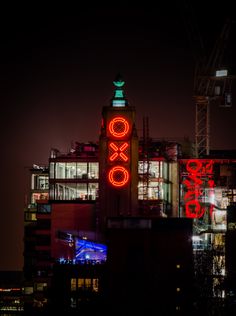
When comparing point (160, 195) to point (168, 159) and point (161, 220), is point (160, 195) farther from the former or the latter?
point (161, 220)

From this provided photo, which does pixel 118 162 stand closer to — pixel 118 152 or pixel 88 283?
pixel 118 152

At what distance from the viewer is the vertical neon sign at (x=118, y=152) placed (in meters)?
144

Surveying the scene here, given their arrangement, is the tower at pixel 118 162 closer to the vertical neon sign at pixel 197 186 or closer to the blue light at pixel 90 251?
the blue light at pixel 90 251

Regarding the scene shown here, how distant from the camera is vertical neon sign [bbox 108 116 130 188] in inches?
5674

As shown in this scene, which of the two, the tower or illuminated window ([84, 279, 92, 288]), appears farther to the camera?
the tower

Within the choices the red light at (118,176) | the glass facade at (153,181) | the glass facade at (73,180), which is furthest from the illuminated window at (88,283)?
the glass facade at (73,180)

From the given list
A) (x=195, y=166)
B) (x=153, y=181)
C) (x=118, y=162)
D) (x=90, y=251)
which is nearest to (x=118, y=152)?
(x=118, y=162)

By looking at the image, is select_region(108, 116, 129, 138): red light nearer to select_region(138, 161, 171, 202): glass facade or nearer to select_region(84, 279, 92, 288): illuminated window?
select_region(138, 161, 171, 202): glass facade

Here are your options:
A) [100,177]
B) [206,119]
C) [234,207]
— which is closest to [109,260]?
[100,177]

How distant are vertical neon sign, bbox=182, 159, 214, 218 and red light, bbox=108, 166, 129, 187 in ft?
47.5

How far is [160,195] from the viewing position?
15800 cm

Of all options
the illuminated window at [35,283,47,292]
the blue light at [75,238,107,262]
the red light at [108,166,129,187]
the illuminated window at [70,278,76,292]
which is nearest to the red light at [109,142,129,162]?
the red light at [108,166,129,187]

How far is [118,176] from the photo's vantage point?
144 metres

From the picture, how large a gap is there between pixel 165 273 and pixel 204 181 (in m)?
32.4
